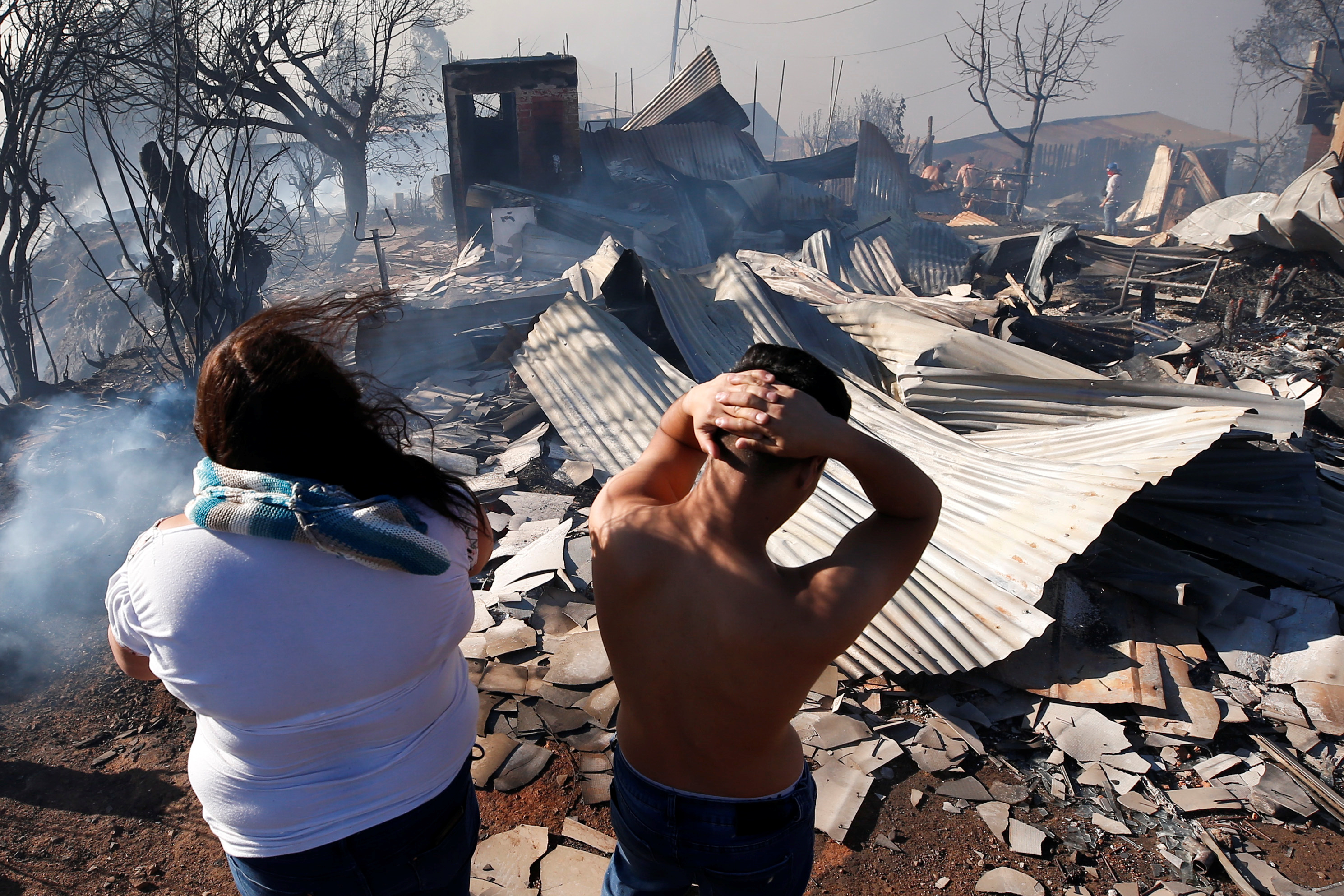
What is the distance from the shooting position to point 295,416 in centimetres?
125

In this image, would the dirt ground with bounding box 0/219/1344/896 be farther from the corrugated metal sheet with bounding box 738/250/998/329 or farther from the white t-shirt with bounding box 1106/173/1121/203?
the white t-shirt with bounding box 1106/173/1121/203

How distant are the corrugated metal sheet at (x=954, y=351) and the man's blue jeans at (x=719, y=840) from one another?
461cm

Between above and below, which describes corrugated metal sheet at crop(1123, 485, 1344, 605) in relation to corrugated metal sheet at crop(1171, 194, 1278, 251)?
below

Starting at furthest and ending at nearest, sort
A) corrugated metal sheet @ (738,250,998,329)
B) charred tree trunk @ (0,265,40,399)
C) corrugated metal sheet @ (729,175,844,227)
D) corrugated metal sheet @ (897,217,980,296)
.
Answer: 1. corrugated metal sheet @ (729,175,844,227)
2. corrugated metal sheet @ (897,217,980,296)
3. corrugated metal sheet @ (738,250,998,329)
4. charred tree trunk @ (0,265,40,399)

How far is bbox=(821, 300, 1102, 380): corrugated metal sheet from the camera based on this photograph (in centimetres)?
556

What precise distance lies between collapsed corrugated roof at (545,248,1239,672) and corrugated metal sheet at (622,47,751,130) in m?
15.9

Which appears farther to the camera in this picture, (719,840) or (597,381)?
(597,381)

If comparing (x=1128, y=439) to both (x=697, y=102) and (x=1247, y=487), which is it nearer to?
(x=1247, y=487)

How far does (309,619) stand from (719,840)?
910 mm

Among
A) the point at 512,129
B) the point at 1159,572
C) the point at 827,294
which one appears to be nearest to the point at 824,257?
the point at 827,294

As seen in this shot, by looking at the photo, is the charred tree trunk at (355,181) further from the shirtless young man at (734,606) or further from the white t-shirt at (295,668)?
the shirtless young man at (734,606)

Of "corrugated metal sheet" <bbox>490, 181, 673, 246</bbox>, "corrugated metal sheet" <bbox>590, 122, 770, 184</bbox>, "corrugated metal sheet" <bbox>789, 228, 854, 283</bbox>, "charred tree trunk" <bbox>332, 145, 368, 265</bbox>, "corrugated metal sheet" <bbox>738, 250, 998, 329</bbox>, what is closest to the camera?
"corrugated metal sheet" <bbox>738, 250, 998, 329</bbox>

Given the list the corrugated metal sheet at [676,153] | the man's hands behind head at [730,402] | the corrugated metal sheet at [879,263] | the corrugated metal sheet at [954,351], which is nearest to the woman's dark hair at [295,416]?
the man's hands behind head at [730,402]

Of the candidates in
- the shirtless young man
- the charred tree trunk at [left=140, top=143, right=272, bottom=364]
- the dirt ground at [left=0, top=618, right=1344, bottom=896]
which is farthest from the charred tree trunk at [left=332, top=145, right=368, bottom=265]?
the shirtless young man
